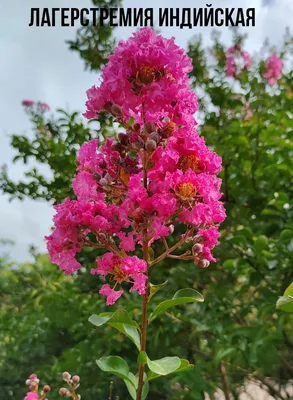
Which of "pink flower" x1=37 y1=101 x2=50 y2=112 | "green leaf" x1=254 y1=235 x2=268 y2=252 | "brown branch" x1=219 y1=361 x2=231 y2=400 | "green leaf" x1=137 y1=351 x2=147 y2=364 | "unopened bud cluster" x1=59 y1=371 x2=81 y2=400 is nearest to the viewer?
"green leaf" x1=137 y1=351 x2=147 y2=364

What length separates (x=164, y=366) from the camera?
0.83m

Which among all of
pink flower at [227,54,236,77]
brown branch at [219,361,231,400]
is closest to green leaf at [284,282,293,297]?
brown branch at [219,361,231,400]

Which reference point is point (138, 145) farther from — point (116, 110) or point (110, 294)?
point (110, 294)

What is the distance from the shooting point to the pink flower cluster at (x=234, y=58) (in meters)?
→ 2.73

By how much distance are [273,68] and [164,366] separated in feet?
7.12

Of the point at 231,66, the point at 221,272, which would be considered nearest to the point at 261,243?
the point at 221,272

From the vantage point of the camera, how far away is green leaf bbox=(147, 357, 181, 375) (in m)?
0.80

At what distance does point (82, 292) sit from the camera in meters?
2.50

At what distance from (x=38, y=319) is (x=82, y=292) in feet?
1.53

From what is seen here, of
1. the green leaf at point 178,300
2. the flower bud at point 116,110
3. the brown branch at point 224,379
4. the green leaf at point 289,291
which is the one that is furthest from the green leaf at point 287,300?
the brown branch at point 224,379

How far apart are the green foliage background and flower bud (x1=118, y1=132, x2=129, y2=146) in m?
0.91

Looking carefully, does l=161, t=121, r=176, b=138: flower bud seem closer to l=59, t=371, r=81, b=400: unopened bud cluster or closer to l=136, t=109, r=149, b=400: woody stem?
l=136, t=109, r=149, b=400: woody stem

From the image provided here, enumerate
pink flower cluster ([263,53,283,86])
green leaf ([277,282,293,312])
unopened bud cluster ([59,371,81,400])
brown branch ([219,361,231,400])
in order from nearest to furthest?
green leaf ([277,282,293,312]), unopened bud cluster ([59,371,81,400]), brown branch ([219,361,231,400]), pink flower cluster ([263,53,283,86])

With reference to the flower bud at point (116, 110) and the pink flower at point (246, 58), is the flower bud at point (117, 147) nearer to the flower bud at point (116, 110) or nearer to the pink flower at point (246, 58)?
the flower bud at point (116, 110)
